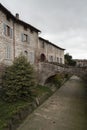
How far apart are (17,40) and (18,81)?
302 inches

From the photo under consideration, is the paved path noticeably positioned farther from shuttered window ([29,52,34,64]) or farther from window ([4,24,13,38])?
window ([4,24,13,38])

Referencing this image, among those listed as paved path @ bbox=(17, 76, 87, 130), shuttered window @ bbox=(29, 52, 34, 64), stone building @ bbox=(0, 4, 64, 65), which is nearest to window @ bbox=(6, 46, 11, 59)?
stone building @ bbox=(0, 4, 64, 65)

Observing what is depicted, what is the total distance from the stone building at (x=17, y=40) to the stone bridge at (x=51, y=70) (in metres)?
1.58

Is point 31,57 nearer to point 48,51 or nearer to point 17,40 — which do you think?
point 17,40

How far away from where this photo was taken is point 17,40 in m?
25.5

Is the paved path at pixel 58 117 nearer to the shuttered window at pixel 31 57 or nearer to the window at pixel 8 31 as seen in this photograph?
the shuttered window at pixel 31 57

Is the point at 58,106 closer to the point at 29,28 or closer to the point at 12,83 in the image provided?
the point at 12,83

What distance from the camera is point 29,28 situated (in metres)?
29.1

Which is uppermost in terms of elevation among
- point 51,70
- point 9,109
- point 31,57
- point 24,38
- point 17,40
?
point 24,38

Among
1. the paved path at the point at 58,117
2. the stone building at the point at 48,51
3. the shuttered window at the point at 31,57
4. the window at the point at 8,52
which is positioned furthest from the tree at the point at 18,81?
the stone building at the point at 48,51

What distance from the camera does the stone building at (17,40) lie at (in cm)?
2155

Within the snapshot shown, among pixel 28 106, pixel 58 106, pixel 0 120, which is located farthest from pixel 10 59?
pixel 0 120

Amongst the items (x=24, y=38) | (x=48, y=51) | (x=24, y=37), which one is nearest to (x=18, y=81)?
(x=24, y=38)

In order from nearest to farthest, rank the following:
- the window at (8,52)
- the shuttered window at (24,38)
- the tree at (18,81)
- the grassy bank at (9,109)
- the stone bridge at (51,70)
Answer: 1. the grassy bank at (9,109)
2. the tree at (18,81)
3. the window at (8,52)
4. the shuttered window at (24,38)
5. the stone bridge at (51,70)
